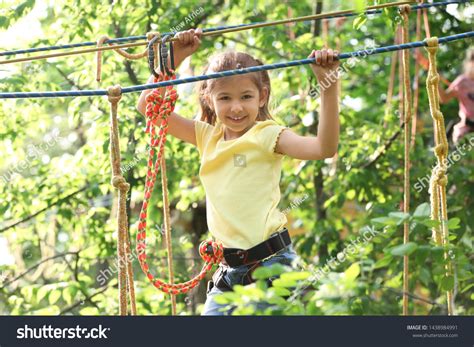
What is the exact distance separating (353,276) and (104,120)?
255 centimetres

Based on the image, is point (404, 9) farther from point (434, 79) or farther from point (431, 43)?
point (431, 43)

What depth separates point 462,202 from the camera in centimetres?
398

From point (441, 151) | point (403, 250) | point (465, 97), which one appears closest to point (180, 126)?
point (441, 151)

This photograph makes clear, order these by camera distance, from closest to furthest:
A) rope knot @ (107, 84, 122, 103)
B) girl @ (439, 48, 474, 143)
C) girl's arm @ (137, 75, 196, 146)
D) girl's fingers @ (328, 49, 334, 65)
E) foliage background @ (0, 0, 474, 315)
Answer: girl's fingers @ (328, 49, 334, 65)
rope knot @ (107, 84, 122, 103)
girl's arm @ (137, 75, 196, 146)
foliage background @ (0, 0, 474, 315)
girl @ (439, 48, 474, 143)

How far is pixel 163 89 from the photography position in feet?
7.75

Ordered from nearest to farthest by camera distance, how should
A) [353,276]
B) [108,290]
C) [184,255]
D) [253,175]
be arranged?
[353,276]
[253,175]
[108,290]
[184,255]

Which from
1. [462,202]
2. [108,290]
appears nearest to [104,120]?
[108,290]

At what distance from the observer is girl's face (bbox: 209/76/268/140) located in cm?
224

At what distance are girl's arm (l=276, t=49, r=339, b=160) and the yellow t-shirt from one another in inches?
4.7

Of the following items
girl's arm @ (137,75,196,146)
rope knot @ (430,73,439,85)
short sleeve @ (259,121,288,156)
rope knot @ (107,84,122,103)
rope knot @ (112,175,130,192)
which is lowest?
rope knot @ (112,175,130,192)

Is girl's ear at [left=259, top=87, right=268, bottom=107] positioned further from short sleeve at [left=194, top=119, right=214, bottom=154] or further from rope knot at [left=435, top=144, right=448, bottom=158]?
rope knot at [left=435, top=144, right=448, bottom=158]

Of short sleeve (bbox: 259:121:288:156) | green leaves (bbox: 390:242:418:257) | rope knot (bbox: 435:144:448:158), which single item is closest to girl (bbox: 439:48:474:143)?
rope knot (bbox: 435:144:448:158)

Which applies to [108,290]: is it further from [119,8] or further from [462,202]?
[462,202]

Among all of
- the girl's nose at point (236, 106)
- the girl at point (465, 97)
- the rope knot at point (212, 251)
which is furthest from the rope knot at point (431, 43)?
the girl at point (465, 97)
